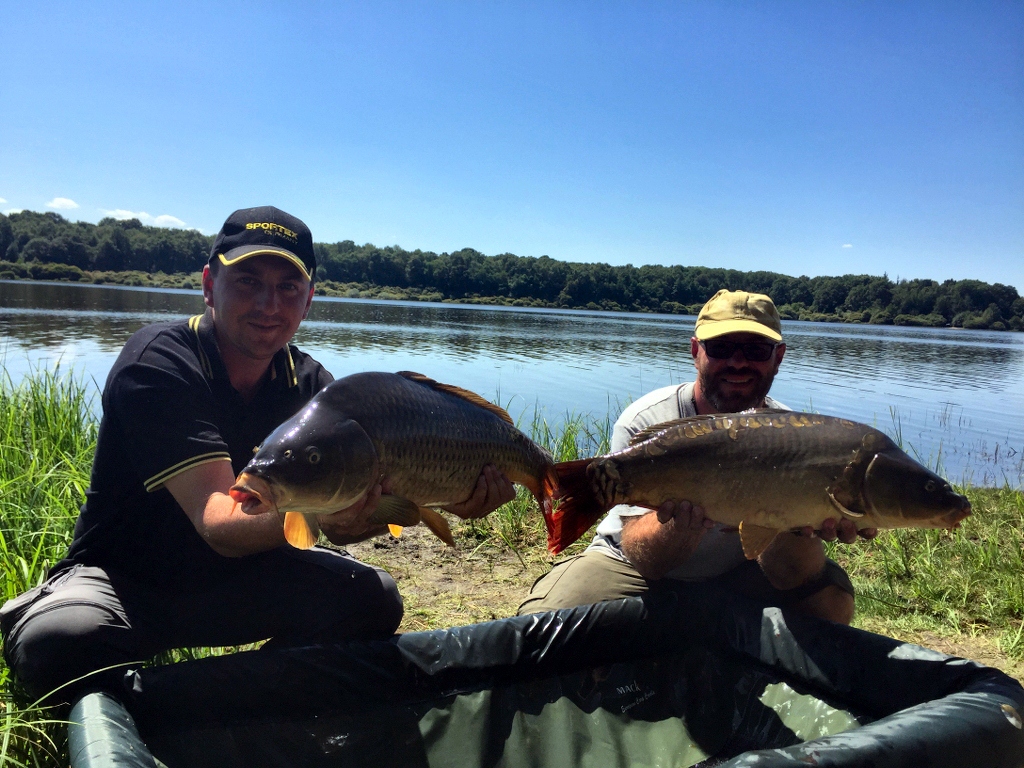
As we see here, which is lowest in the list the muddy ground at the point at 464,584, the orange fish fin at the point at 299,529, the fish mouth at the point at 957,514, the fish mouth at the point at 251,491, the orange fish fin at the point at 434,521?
the muddy ground at the point at 464,584

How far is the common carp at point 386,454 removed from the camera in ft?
5.01

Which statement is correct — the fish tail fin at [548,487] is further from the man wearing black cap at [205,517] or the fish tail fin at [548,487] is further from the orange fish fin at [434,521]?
the orange fish fin at [434,521]

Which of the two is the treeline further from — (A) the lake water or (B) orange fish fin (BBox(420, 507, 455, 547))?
(B) orange fish fin (BBox(420, 507, 455, 547))

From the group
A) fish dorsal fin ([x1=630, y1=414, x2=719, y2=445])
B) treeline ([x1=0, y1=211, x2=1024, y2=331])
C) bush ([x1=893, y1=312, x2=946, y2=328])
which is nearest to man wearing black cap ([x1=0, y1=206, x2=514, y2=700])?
fish dorsal fin ([x1=630, y1=414, x2=719, y2=445])

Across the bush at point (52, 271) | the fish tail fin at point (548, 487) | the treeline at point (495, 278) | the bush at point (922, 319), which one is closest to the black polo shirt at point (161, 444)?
the fish tail fin at point (548, 487)

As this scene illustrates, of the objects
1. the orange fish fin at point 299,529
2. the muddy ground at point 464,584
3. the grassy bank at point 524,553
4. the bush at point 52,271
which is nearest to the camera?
the orange fish fin at point 299,529

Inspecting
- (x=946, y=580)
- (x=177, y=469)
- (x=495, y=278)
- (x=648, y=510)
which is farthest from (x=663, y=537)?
(x=495, y=278)

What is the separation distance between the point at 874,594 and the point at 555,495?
218cm

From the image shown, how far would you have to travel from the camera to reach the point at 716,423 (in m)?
2.04

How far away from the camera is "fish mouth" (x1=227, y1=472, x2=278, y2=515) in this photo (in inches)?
58.4

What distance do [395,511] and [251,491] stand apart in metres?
0.36

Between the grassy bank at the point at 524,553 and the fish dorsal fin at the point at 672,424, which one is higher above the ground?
the fish dorsal fin at the point at 672,424

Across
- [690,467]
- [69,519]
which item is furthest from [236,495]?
[69,519]

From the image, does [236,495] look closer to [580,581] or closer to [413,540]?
[580,581]
